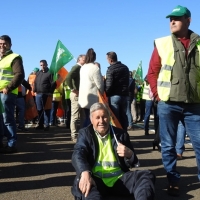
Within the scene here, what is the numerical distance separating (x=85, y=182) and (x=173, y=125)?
1.27 metres

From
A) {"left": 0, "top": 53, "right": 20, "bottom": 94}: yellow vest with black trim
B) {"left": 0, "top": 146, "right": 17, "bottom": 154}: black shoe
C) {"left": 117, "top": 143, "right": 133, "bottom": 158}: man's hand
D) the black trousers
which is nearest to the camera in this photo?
the black trousers

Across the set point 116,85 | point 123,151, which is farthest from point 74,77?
point 123,151

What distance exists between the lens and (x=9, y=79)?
6.39 m

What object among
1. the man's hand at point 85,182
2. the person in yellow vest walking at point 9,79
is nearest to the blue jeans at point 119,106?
the person in yellow vest walking at point 9,79

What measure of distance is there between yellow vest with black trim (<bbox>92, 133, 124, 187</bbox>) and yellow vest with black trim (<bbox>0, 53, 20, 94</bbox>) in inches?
111

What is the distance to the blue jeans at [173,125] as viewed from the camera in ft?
13.8

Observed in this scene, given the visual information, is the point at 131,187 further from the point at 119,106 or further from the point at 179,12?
the point at 119,106

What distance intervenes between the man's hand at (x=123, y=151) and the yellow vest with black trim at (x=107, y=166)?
0.14m

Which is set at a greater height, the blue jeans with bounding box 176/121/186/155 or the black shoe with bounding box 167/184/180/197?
the blue jeans with bounding box 176/121/186/155

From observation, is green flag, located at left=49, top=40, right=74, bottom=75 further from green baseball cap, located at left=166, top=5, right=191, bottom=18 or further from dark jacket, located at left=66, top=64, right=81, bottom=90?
green baseball cap, located at left=166, top=5, right=191, bottom=18

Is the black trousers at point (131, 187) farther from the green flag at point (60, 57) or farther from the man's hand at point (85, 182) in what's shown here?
the green flag at point (60, 57)

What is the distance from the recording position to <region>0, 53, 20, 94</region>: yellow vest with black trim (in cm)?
633

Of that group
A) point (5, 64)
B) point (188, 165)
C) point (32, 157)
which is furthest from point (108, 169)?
point (5, 64)

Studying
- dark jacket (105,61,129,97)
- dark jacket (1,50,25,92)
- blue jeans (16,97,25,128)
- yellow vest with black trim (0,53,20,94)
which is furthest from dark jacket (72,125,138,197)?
blue jeans (16,97,25,128)
